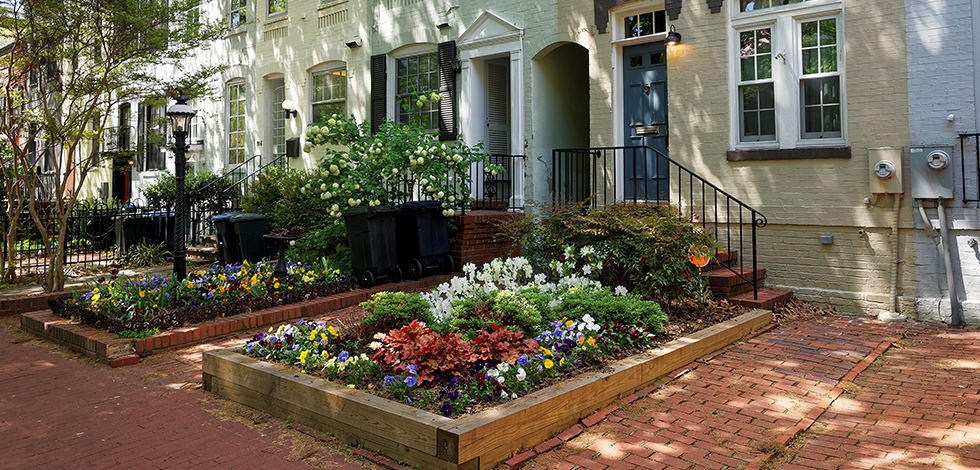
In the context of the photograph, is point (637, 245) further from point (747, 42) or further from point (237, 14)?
point (237, 14)

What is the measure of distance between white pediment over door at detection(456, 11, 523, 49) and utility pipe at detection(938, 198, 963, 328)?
6.38 m

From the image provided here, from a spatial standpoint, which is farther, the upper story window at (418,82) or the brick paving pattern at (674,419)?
the upper story window at (418,82)

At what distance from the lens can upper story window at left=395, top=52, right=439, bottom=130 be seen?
40.3 feet

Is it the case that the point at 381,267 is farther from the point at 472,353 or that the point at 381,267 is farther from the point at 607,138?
the point at 472,353

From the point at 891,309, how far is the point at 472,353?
5.46 meters

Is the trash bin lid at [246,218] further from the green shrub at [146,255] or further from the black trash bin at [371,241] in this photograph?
the green shrub at [146,255]

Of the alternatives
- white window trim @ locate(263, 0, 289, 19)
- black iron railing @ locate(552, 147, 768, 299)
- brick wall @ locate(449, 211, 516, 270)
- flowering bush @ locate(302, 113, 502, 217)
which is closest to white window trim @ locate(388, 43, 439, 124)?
flowering bush @ locate(302, 113, 502, 217)

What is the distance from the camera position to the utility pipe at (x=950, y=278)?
6.97 metres

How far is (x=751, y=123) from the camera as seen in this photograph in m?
8.56

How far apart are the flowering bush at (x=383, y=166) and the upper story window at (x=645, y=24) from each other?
2.77 meters

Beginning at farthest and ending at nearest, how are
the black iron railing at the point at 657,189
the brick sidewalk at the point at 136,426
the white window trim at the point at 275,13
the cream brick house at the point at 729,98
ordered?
the white window trim at the point at 275,13 → the black iron railing at the point at 657,189 → the cream brick house at the point at 729,98 → the brick sidewalk at the point at 136,426

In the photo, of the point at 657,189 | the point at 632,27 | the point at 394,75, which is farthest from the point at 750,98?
the point at 394,75

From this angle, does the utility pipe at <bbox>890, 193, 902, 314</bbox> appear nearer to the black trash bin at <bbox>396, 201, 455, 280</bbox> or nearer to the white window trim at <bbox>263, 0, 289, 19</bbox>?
the black trash bin at <bbox>396, 201, 455, 280</bbox>

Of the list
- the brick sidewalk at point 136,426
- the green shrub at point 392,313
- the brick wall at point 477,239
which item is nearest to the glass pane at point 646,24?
the brick wall at point 477,239
